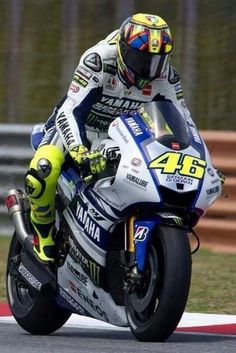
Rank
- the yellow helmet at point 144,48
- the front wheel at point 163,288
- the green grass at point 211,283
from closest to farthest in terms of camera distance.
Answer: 1. the front wheel at point 163,288
2. the yellow helmet at point 144,48
3. the green grass at point 211,283

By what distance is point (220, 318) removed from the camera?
8227 millimetres

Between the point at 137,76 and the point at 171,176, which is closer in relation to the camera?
the point at 171,176

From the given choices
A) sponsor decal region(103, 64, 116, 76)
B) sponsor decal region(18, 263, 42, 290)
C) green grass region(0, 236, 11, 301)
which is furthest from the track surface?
green grass region(0, 236, 11, 301)

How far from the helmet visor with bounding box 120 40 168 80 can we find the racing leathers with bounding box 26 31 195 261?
17cm

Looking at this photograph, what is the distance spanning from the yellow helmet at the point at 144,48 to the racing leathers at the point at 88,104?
139mm

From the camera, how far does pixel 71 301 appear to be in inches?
283

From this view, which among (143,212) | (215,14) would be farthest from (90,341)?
(215,14)

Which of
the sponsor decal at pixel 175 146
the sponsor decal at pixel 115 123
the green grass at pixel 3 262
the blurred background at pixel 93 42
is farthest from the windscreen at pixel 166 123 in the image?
the blurred background at pixel 93 42

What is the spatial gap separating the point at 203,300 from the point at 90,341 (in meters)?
2.31

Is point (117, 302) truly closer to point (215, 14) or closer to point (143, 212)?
point (143, 212)

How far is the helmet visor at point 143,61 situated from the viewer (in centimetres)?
688

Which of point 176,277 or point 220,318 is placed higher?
point 176,277

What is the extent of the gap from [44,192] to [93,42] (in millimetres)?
6783

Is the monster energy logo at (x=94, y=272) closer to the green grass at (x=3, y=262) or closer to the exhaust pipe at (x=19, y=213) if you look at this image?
the exhaust pipe at (x=19, y=213)
